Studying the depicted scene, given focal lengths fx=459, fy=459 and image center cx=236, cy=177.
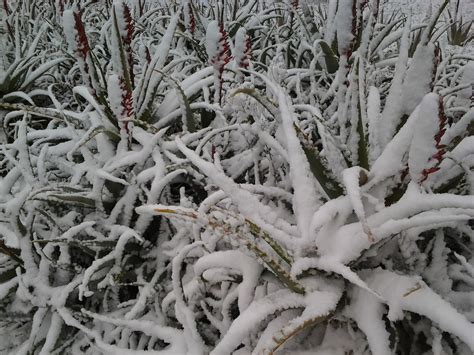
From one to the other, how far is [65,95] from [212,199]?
1880 mm

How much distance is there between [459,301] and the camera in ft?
2.73

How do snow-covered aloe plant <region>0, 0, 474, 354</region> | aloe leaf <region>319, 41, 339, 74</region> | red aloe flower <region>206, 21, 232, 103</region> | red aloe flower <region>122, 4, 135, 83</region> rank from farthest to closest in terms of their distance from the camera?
aloe leaf <region>319, 41, 339, 74</region> < red aloe flower <region>122, 4, 135, 83</region> < red aloe flower <region>206, 21, 232, 103</region> < snow-covered aloe plant <region>0, 0, 474, 354</region>

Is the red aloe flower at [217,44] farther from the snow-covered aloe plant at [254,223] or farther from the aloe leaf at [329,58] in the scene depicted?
the aloe leaf at [329,58]

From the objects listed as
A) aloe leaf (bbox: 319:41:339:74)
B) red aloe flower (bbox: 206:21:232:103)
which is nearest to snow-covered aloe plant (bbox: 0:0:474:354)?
red aloe flower (bbox: 206:21:232:103)

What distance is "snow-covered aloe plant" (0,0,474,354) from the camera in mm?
753

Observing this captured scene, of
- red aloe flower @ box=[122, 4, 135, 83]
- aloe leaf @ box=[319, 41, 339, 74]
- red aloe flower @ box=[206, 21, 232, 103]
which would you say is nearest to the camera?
red aloe flower @ box=[206, 21, 232, 103]

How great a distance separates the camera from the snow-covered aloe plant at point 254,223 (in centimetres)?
75

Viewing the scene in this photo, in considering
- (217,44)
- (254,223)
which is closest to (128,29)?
(217,44)

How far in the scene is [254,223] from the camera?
2.72 feet

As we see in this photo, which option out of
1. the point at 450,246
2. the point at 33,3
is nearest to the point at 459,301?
the point at 450,246

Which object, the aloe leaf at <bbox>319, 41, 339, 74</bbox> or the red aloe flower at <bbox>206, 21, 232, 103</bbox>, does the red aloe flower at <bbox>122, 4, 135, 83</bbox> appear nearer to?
the red aloe flower at <bbox>206, 21, 232, 103</bbox>

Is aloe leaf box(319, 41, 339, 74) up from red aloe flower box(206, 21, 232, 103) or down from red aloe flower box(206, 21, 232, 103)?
down

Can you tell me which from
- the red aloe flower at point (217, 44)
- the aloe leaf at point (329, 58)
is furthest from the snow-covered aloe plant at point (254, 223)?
the aloe leaf at point (329, 58)

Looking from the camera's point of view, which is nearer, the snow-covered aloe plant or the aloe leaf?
the snow-covered aloe plant
